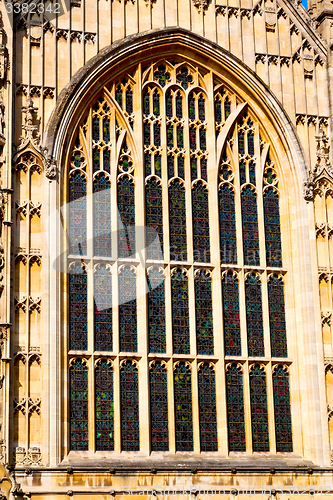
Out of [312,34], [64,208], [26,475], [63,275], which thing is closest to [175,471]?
[26,475]

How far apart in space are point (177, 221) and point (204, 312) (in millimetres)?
2388

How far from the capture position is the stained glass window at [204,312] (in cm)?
2498

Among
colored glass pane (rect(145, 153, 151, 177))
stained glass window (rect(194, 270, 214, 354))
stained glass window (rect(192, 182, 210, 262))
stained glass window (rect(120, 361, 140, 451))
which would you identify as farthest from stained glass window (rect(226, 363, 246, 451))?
colored glass pane (rect(145, 153, 151, 177))

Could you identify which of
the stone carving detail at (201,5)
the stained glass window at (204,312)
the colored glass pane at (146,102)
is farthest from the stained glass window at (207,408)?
the stone carving detail at (201,5)

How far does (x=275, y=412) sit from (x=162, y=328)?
11.3 feet

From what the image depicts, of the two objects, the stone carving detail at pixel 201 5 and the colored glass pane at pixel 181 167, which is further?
the stone carving detail at pixel 201 5

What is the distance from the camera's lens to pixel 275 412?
25.0 meters

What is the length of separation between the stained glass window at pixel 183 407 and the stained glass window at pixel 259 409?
62.8 inches

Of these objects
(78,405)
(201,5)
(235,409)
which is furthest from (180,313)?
(201,5)

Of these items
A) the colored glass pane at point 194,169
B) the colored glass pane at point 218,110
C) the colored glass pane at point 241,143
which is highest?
the colored glass pane at point 218,110

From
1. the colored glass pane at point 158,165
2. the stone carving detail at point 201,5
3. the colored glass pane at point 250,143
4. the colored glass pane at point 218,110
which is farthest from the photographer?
the stone carving detail at point 201,5

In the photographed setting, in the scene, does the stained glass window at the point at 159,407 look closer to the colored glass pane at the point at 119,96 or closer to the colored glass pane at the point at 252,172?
the colored glass pane at the point at 252,172

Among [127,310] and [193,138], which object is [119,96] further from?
[127,310]

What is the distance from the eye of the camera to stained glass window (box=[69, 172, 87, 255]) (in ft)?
81.0
